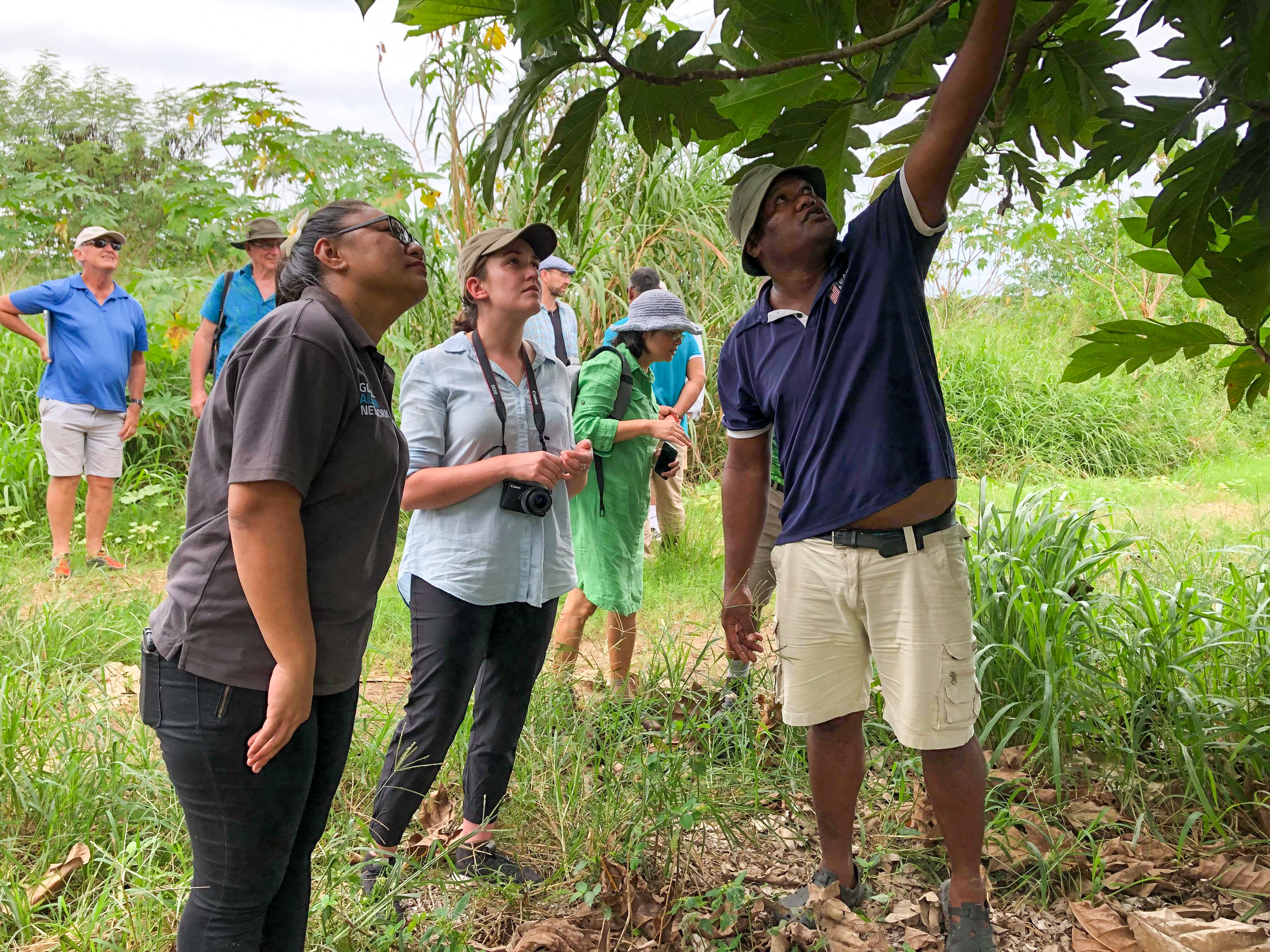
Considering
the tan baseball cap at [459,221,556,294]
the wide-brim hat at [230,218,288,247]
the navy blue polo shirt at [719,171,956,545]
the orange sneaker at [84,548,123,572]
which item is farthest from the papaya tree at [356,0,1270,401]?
the orange sneaker at [84,548,123,572]

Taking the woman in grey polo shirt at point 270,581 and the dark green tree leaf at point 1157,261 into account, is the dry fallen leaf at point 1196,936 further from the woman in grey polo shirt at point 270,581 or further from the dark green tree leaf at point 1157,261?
the woman in grey polo shirt at point 270,581

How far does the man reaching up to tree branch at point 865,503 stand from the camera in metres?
2.14

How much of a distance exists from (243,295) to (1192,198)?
178 inches

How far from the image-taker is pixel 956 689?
218 cm

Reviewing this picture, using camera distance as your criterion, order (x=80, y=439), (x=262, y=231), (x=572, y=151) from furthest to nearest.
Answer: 1. (x=80, y=439)
2. (x=262, y=231)
3. (x=572, y=151)

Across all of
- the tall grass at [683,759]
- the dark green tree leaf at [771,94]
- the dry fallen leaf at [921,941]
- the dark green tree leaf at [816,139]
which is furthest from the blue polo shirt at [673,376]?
the dark green tree leaf at [771,94]

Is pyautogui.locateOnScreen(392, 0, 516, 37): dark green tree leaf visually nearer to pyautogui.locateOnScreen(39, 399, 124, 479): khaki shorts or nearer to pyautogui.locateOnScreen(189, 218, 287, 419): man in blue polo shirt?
pyautogui.locateOnScreen(189, 218, 287, 419): man in blue polo shirt

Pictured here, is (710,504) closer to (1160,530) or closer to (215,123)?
(1160,530)

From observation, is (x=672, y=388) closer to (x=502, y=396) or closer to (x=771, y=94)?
(x=502, y=396)

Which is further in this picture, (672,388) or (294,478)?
(672,388)

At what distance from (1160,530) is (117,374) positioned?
5.93m

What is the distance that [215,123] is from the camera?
478 inches

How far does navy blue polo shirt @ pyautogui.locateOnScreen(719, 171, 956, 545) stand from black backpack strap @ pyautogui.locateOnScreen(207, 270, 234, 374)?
3.70 meters

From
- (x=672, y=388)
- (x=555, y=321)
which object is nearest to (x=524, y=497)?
(x=555, y=321)
